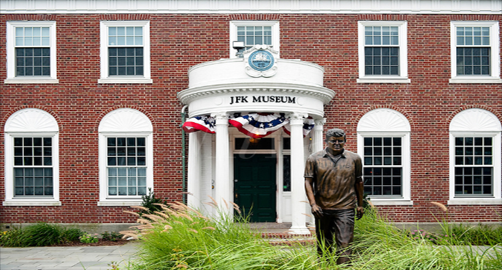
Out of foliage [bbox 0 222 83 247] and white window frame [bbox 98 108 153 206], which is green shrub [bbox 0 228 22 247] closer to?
foliage [bbox 0 222 83 247]

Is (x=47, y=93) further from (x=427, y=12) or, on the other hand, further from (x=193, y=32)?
(x=427, y=12)

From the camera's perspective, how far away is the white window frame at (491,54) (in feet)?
40.3

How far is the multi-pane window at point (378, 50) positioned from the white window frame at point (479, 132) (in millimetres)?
2677

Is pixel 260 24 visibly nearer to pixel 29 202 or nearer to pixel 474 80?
pixel 474 80

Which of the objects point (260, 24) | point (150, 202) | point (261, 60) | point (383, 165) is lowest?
point (150, 202)

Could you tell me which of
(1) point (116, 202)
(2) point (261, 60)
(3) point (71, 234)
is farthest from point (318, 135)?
(3) point (71, 234)

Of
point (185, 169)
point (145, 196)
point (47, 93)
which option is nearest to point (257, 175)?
point (185, 169)

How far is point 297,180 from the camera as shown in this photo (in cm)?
1020

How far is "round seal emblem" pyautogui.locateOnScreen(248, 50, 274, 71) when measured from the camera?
33.6ft

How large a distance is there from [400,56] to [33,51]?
37.9ft

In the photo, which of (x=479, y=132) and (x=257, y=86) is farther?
(x=479, y=132)

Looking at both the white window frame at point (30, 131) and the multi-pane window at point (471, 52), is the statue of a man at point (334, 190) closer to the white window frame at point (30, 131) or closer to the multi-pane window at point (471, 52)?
the multi-pane window at point (471, 52)

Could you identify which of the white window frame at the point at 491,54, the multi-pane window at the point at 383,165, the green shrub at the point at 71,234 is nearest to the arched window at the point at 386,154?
the multi-pane window at the point at 383,165

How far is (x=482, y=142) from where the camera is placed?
1240 centimetres
